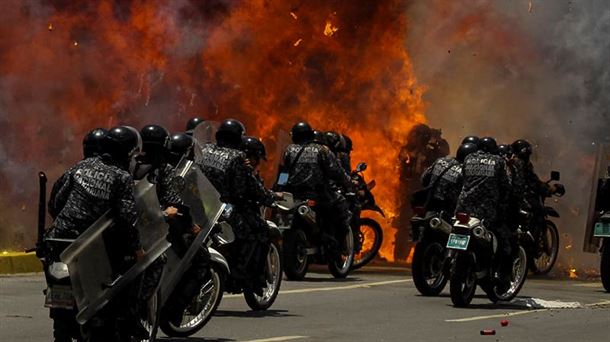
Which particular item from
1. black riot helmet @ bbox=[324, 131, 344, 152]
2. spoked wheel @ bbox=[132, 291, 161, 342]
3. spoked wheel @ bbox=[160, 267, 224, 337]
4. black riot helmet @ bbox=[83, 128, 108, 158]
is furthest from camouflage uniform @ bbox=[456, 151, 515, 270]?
black riot helmet @ bbox=[83, 128, 108, 158]

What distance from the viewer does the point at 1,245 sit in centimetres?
2225

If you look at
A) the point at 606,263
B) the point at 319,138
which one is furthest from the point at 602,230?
the point at 319,138

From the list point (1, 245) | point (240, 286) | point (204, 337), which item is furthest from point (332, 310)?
point (1, 245)

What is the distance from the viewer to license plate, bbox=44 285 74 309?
975 cm

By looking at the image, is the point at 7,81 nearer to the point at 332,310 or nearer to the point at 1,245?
the point at 1,245

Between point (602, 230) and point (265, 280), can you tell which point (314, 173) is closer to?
point (602, 230)

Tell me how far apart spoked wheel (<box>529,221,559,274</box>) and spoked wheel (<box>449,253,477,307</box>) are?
5793 millimetres

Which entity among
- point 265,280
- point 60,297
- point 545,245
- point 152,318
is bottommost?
point 152,318

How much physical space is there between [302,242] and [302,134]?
1307 mm

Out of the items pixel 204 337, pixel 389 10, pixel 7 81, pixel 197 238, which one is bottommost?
pixel 204 337

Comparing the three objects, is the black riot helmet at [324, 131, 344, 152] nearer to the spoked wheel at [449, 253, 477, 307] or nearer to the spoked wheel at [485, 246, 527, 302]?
the spoked wheel at [485, 246, 527, 302]

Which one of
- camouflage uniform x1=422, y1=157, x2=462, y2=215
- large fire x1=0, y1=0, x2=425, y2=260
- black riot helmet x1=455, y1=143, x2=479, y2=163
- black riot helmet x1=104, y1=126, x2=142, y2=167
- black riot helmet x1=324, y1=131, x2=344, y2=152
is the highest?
large fire x1=0, y1=0, x2=425, y2=260

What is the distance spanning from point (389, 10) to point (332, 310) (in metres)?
12.6

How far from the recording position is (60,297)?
977 cm
